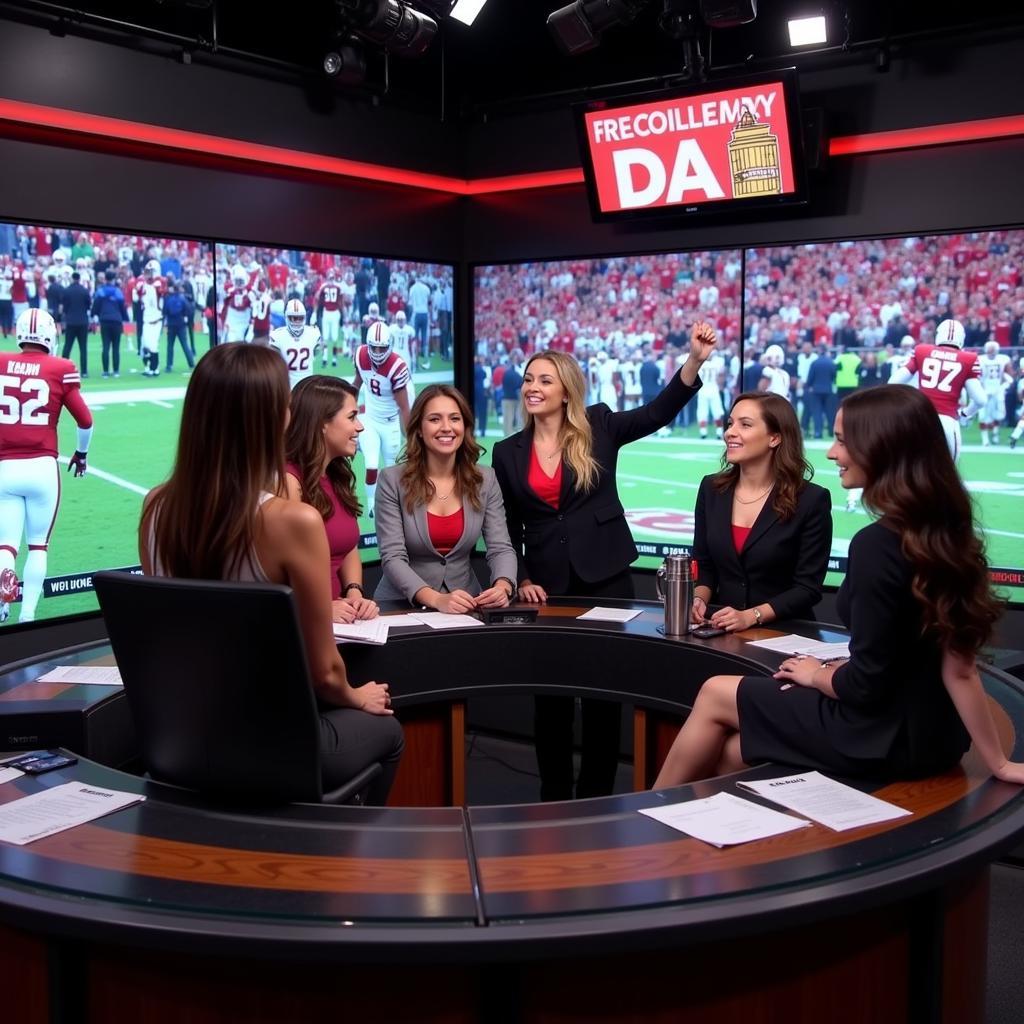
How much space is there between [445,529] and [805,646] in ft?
3.97

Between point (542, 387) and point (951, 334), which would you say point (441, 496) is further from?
point (951, 334)

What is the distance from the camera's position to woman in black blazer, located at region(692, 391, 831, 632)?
3.43 m

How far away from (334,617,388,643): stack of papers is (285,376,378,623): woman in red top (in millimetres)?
127

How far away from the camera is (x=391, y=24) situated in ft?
14.8

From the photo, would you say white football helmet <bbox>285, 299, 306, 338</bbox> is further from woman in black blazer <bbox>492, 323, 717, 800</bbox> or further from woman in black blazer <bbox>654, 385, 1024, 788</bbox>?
woman in black blazer <bbox>654, 385, 1024, 788</bbox>

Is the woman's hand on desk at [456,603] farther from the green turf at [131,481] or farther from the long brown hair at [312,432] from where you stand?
the green turf at [131,481]

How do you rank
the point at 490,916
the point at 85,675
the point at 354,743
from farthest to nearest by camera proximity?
the point at 85,675 → the point at 354,743 → the point at 490,916

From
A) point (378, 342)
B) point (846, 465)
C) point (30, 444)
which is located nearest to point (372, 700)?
point (846, 465)

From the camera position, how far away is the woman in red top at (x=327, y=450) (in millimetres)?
3396

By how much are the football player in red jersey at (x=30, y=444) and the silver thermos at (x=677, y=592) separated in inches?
93.8

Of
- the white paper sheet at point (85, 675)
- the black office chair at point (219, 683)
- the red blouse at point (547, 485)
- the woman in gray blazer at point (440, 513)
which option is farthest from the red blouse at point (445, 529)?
the black office chair at point (219, 683)

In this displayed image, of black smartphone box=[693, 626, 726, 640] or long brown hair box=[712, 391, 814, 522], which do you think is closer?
black smartphone box=[693, 626, 726, 640]

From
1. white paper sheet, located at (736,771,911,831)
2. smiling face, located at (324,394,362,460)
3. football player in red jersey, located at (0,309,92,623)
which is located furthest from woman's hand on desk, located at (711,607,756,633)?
football player in red jersey, located at (0,309,92,623)

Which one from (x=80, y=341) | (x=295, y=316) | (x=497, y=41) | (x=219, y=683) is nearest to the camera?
(x=219, y=683)
